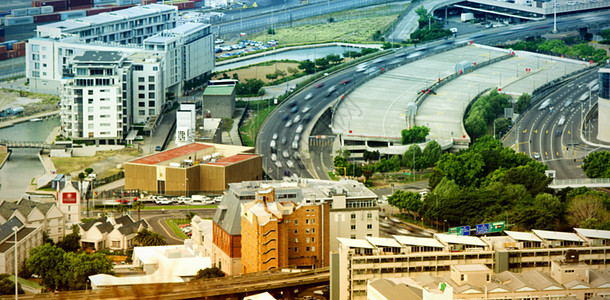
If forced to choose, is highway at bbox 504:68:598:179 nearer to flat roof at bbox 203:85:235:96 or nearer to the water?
flat roof at bbox 203:85:235:96

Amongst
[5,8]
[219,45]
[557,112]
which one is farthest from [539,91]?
[5,8]

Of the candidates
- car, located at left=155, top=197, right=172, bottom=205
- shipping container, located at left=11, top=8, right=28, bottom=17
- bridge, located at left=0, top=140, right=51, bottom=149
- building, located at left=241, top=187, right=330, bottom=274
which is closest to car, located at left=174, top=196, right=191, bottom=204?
car, located at left=155, top=197, right=172, bottom=205

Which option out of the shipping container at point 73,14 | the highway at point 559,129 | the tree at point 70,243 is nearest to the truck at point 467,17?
the highway at point 559,129

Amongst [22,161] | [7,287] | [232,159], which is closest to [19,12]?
[22,161]

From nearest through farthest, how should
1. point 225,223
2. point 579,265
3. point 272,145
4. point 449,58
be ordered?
point 579,265, point 225,223, point 272,145, point 449,58

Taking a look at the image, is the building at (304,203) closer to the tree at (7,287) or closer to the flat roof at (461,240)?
the flat roof at (461,240)

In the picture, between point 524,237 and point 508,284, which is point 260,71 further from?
point 508,284

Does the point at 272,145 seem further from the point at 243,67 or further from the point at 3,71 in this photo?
Answer: the point at 3,71
